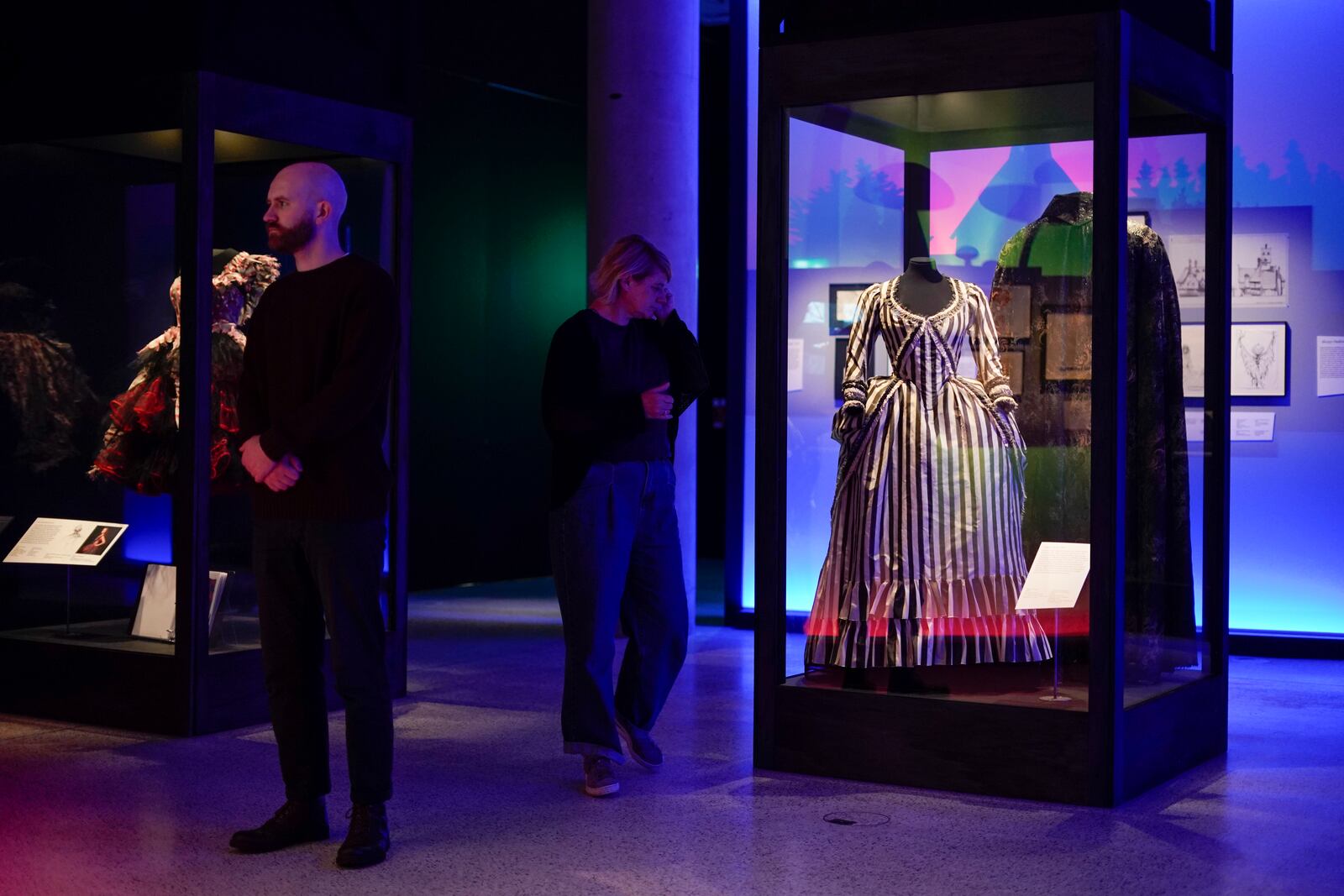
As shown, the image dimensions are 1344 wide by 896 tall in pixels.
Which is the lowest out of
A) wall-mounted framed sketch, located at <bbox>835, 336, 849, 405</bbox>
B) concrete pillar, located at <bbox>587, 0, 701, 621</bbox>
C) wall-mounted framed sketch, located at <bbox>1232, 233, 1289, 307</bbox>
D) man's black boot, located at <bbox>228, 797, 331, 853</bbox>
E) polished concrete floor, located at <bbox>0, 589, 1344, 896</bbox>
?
polished concrete floor, located at <bbox>0, 589, 1344, 896</bbox>

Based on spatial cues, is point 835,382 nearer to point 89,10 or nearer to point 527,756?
point 527,756

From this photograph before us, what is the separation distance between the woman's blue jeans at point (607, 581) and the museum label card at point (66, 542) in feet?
6.50

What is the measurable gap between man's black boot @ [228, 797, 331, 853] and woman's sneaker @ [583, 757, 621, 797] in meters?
0.80

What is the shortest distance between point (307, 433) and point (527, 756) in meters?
1.70

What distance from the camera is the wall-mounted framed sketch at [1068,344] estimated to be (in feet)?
15.7

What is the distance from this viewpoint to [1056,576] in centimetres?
477

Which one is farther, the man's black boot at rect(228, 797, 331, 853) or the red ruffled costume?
the red ruffled costume

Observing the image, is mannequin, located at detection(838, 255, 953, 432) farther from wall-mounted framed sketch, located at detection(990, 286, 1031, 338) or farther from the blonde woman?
the blonde woman

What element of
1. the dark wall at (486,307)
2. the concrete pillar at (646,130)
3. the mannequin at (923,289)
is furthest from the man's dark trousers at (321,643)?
the dark wall at (486,307)

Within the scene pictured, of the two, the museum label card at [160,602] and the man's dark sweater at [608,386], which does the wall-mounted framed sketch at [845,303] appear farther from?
the museum label card at [160,602]

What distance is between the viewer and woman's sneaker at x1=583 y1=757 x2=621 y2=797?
181 inches

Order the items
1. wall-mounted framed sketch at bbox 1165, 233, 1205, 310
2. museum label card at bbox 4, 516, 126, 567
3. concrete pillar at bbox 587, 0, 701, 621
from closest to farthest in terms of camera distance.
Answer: wall-mounted framed sketch at bbox 1165, 233, 1205, 310, museum label card at bbox 4, 516, 126, 567, concrete pillar at bbox 587, 0, 701, 621

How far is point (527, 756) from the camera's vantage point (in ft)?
16.9

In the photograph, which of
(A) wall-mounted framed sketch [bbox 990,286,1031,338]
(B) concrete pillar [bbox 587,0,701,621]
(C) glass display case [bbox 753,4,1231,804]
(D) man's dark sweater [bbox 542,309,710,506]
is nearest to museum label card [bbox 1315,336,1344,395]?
(C) glass display case [bbox 753,4,1231,804]
